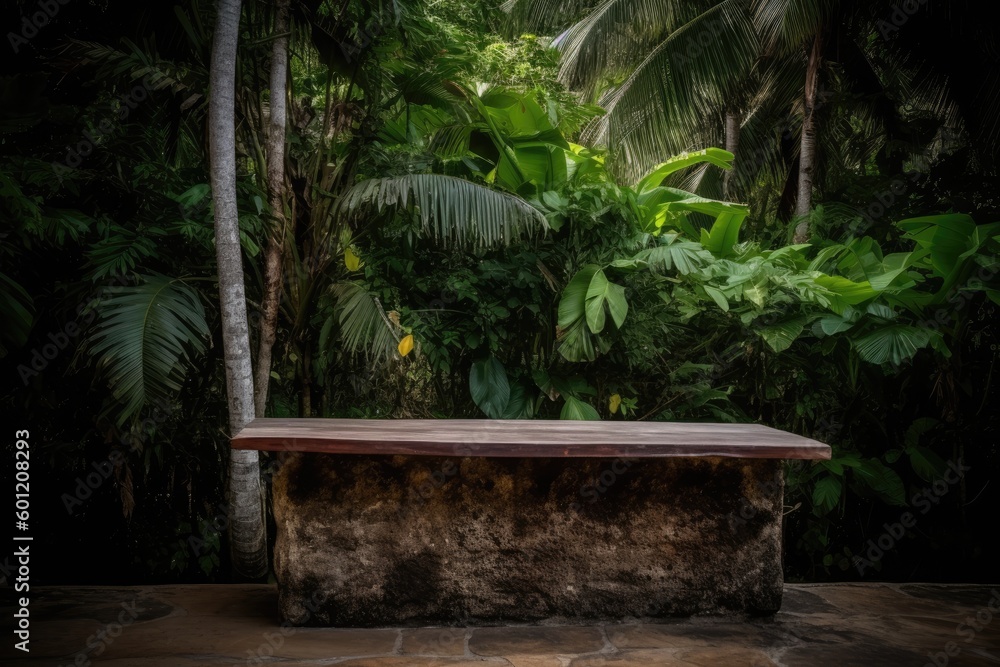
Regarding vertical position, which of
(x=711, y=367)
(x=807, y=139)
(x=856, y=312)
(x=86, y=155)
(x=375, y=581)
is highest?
(x=807, y=139)

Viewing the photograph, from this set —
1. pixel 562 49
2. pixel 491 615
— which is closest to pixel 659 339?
pixel 491 615

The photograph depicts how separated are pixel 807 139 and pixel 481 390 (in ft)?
13.6

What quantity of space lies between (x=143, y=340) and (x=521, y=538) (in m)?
2.10

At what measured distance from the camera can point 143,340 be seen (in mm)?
3559

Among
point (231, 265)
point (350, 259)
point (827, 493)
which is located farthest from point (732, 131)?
point (231, 265)

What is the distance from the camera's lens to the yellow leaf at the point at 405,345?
4.23 m

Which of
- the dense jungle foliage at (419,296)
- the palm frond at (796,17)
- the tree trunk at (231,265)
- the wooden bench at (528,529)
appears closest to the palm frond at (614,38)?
the palm frond at (796,17)

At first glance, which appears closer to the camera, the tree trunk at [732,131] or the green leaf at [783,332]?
the green leaf at [783,332]

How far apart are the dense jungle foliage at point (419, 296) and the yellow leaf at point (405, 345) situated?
3 cm

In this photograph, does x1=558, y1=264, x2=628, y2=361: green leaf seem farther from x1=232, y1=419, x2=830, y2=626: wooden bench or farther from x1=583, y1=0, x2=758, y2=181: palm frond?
x1=583, y1=0, x2=758, y2=181: palm frond

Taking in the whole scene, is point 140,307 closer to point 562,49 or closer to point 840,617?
point 840,617

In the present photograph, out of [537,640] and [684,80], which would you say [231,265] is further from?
[684,80]

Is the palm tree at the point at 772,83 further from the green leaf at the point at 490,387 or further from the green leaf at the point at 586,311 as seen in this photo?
the green leaf at the point at 490,387

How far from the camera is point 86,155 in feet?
12.8
